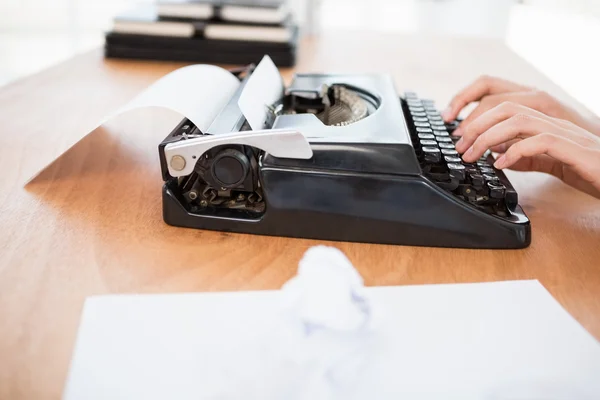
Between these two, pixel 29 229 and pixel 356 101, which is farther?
pixel 356 101

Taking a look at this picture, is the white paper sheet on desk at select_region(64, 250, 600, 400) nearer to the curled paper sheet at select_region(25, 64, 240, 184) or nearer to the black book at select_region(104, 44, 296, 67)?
the curled paper sheet at select_region(25, 64, 240, 184)

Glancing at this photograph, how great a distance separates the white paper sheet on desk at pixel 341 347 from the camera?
491 millimetres

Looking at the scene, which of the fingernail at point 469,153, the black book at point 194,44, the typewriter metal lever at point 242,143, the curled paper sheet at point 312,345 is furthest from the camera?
the black book at point 194,44

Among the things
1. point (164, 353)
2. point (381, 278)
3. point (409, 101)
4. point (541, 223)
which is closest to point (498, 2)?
point (409, 101)

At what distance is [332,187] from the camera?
70cm

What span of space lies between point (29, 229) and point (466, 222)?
1.68 feet

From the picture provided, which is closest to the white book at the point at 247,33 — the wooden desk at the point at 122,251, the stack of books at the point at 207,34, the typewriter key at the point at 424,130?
the stack of books at the point at 207,34

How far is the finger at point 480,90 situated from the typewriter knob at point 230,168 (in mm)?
461

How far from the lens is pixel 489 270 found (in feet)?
2.23

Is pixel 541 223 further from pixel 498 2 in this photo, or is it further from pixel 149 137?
pixel 498 2

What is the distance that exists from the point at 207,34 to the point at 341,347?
1171mm

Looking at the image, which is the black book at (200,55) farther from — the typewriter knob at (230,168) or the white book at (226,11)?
the typewriter knob at (230,168)

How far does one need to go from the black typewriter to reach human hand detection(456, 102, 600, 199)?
0.13ft

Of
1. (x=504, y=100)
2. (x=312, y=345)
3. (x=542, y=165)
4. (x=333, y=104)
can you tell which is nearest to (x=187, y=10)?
(x=333, y=104)
